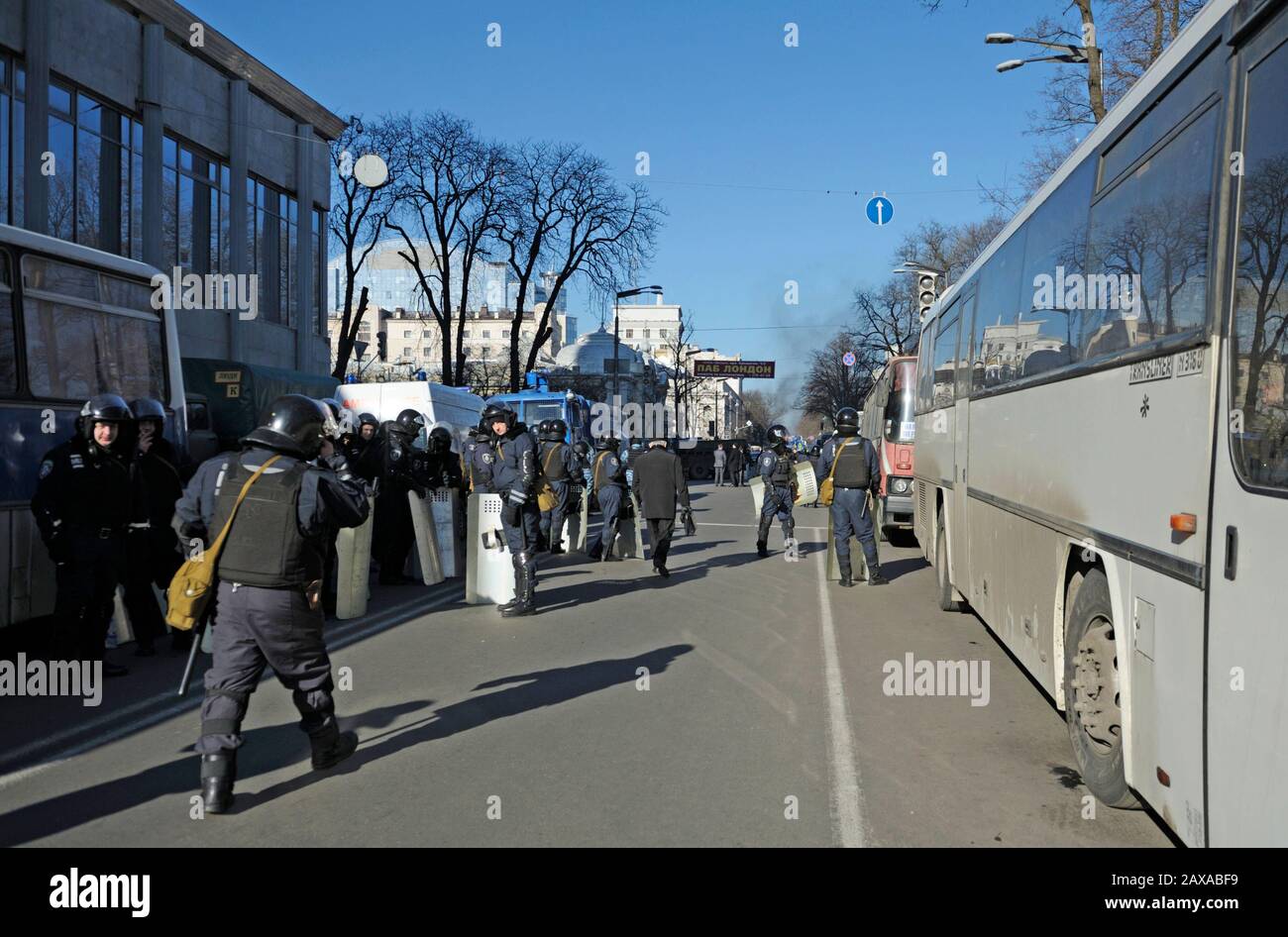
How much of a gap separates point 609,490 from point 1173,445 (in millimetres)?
11637

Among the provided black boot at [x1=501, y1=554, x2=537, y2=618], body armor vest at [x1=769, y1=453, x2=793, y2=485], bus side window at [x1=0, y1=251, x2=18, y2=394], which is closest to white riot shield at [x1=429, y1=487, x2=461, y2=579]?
black boot at [x1=501, y1=554, x2=537, y2=618]

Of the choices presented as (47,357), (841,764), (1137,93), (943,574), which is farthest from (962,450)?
(47,357)

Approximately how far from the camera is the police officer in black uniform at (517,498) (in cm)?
1048

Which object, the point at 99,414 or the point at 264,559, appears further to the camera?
the point at 99,414

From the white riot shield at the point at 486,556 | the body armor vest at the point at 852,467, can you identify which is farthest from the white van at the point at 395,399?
the body armor vest at the point at 852,467

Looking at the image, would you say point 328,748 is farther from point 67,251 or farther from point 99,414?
point 67,251

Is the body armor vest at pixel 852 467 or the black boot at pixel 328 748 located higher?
the body armor vest at pixel 852 467

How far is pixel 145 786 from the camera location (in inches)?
209

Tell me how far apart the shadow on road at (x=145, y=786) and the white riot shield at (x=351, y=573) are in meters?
4.05

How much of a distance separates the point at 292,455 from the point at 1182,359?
3.81m

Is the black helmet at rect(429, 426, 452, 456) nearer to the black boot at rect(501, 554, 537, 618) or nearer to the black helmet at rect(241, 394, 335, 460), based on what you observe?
the black boot at rect(501, 554, 537, 618)

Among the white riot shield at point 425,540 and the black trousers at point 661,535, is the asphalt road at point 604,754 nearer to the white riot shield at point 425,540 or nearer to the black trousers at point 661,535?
the white riot shield at point 425,540

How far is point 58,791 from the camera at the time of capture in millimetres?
5215
